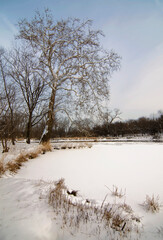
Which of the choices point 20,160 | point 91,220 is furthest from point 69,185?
point 20,160

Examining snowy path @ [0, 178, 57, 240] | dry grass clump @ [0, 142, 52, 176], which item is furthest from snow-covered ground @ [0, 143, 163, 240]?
dry grass clump @ [0, 142, 52, 176]

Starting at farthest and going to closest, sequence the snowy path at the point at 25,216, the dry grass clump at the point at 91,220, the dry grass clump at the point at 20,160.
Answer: the dry grass clump at the point at 20,160 → the dry grass clump at the point at 91,220 → the snowy path at the point at 25,216

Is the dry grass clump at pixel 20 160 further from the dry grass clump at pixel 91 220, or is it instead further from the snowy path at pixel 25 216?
the dry grass clump at pixel 91 220

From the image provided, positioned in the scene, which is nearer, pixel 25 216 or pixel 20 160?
pixel 25 216

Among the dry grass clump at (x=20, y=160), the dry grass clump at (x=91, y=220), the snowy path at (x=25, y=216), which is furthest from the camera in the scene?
the dry grass clump at (x=20, y=160)

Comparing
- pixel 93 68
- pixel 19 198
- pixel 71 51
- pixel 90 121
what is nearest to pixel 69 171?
pixel 19 198

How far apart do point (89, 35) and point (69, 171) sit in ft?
29.4

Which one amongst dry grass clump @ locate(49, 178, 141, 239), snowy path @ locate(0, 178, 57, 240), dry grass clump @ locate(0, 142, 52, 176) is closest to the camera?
snowy path @ locate(0, 178, 57, 240)

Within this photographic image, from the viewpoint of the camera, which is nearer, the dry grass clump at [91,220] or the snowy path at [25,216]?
the snowy path at [25,216]

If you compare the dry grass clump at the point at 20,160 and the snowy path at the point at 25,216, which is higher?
the snowy path at the point at 25,216

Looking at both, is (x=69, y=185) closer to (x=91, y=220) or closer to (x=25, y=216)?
(x=91, y=220)

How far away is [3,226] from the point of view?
1.12 meters

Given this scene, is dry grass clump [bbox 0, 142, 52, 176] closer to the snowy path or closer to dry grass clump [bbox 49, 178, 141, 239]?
the snowy path

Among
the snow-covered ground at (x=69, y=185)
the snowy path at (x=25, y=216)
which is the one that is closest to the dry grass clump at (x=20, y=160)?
the snow-covered ground at (x=69, y=185)
